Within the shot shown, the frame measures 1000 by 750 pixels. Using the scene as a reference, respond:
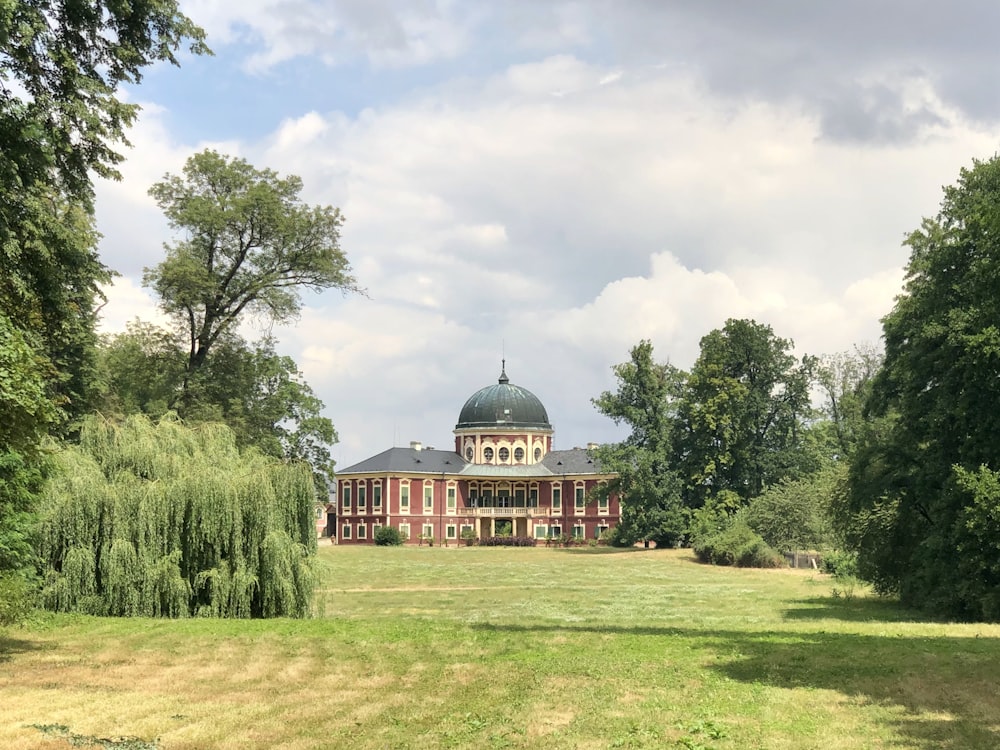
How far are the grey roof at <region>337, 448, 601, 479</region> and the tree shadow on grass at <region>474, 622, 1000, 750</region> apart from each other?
72.8m

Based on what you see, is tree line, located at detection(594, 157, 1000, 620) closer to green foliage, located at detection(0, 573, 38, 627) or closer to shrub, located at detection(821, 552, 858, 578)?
shrub, located at detection(821, 552, 858, 578)

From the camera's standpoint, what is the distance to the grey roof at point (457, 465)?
89812mm

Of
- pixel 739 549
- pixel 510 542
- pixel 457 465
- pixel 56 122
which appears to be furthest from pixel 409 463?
pixel 56 122

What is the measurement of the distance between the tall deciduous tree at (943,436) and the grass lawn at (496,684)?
4.69 metres

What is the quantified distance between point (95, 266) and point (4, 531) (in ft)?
17.0

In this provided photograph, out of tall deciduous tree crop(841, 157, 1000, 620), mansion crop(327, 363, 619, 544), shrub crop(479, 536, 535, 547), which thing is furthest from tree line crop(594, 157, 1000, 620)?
mansion crop(327, 363, 619, 544)

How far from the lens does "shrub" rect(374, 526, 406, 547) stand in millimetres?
84562

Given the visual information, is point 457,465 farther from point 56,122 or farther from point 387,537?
point 56,122

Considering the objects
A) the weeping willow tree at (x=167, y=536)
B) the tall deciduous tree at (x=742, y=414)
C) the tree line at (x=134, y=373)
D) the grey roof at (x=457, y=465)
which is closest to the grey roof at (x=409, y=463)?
the grey roof at (x=457, y=465)

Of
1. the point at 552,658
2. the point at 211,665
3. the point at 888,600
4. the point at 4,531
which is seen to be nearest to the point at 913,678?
the point at 552,658

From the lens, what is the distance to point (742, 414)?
2507 inches

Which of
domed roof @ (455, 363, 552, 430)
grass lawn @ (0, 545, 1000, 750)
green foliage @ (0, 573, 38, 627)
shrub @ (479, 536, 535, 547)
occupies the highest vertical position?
domed roof @ (455, 363, 552, 430)

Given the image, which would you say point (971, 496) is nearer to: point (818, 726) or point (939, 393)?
point (939, 393)

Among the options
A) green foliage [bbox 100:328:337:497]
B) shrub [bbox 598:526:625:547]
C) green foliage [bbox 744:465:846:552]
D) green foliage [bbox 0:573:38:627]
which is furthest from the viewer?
shrub [bbox 598:526:625:547]
